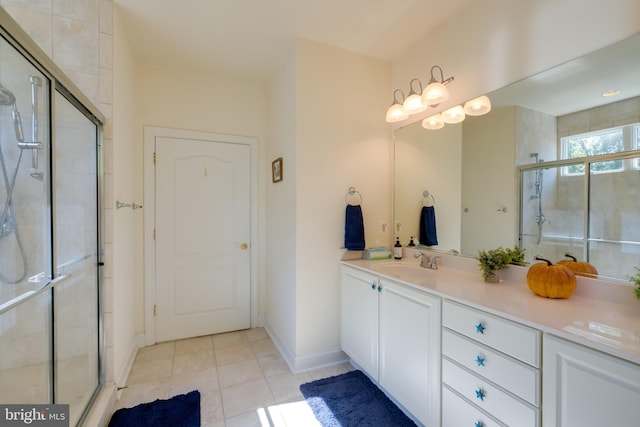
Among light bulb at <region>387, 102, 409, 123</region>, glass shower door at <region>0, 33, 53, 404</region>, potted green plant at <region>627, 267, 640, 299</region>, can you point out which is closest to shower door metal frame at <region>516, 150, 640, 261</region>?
potted green plant at <region>627, 267, 640, 299</region>

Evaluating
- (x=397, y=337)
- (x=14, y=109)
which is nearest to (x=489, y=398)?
(x=397, y=337)

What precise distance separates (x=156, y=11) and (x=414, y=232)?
250 cm

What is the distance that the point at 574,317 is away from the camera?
3.39 feet

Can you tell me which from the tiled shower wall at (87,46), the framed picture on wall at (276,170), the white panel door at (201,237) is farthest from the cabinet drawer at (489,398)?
the white panel door at (201,237)

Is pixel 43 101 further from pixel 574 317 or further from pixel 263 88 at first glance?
pixel 574 317

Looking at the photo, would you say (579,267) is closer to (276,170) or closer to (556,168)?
(556,168)

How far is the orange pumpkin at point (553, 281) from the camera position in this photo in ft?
4.05

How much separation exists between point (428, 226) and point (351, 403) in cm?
137

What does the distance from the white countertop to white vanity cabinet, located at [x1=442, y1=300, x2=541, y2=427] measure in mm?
53

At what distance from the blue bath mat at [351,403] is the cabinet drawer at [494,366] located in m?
0.65

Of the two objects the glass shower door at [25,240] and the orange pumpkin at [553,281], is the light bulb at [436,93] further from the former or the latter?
the glass shower door at [25,240]

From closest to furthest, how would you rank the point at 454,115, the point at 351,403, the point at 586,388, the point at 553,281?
the point at 586,388 → the point at 553,281 → the point at 351,403 → the point at 454,115

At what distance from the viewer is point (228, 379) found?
2.06 m

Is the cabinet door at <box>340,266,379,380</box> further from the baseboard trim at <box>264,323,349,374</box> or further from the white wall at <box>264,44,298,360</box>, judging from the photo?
the white wall at <box>264,44,298,360</box>
